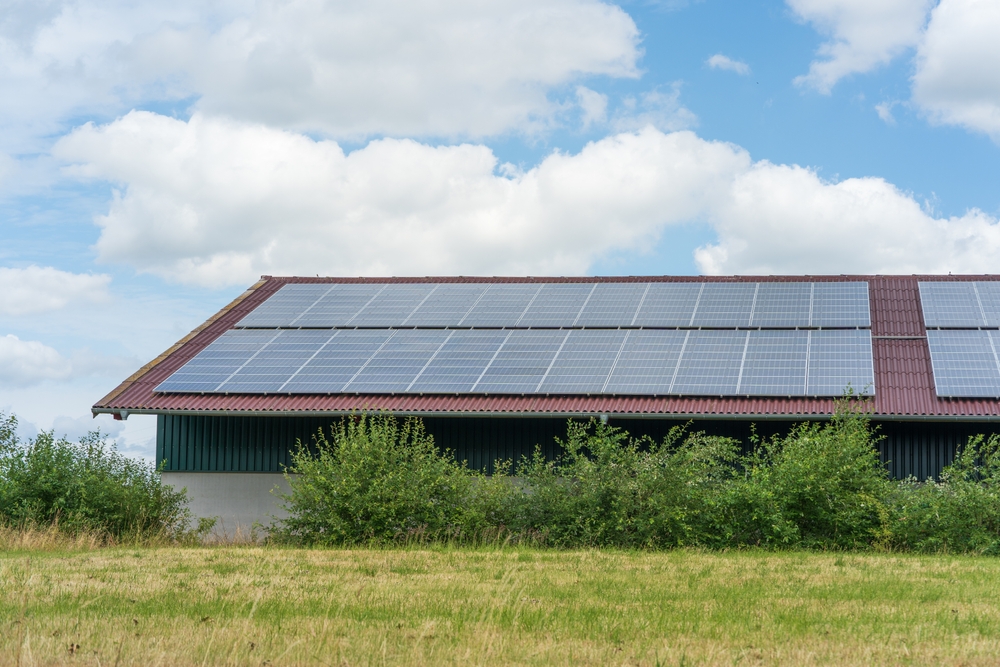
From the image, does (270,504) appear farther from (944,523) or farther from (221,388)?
(944,523)

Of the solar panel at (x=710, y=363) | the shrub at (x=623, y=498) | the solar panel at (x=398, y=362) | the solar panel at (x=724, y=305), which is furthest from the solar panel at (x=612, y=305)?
the shrub at (x=623, y=498)

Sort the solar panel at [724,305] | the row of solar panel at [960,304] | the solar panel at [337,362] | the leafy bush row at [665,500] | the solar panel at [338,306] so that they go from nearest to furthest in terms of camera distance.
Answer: the leafy bush row at [665,500], the solar panel at [337,362], the row of solar panel at [960,304], the solar panel at [724,305], the solar panel at [338,306]

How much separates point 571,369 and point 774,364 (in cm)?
424

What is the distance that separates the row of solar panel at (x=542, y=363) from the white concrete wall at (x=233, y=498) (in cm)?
211

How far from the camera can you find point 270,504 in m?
23.2

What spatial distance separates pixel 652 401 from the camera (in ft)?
69.0

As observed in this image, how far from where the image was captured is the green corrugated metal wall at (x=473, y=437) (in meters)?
20.8

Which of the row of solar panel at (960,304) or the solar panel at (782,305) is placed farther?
the solar panel at (782,305)

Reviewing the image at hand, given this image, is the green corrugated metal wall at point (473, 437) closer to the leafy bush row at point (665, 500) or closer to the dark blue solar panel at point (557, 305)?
the leafy bush row at point (665, 500)

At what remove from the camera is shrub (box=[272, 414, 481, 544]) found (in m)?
18.7

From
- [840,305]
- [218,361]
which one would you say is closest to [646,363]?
[840,305]

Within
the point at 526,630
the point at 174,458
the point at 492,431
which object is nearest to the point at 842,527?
the point at 492,431

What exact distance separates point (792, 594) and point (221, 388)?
14.2 m

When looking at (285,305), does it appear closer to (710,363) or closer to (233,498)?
(233,498)
